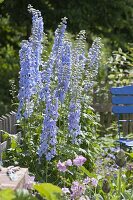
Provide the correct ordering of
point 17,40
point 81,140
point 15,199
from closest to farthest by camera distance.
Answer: point 15,199 < point 81,140 < point 17,40

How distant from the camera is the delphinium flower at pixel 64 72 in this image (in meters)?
4.32

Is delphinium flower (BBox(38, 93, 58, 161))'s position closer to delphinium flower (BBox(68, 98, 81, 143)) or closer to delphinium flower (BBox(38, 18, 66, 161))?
delphinium flower (BBox(38, 18, 66, 161))

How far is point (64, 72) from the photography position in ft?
14.2

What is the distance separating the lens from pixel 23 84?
4.16m

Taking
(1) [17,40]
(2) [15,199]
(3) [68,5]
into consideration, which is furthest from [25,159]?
(1) [17,40]

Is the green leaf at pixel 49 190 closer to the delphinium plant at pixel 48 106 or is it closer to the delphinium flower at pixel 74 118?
the delphinium plant at pixel 48 106

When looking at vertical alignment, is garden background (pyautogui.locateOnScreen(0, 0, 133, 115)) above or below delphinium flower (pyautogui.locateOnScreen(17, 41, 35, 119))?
above

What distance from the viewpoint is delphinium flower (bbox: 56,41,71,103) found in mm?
4320

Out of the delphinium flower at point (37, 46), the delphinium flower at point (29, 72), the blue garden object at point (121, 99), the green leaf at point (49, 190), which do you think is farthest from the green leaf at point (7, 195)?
the blue garden object at point (121, 99)

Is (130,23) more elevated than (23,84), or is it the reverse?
(130,23)

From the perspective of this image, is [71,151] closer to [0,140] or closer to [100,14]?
[0,140]

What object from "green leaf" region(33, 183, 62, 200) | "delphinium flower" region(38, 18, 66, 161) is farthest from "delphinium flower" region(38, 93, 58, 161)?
"green leaf" region(33, 183, 62, 200)

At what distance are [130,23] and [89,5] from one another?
101 centimetres

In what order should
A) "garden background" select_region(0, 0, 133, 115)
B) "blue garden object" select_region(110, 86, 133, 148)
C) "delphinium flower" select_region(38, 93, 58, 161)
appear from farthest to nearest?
"garden background" select_region(0, 0, 133, 115)
"blue garden object" select_region(110, 86, 133, 148)
"delphinium flower" select_region(38, 93, 58, 161)
